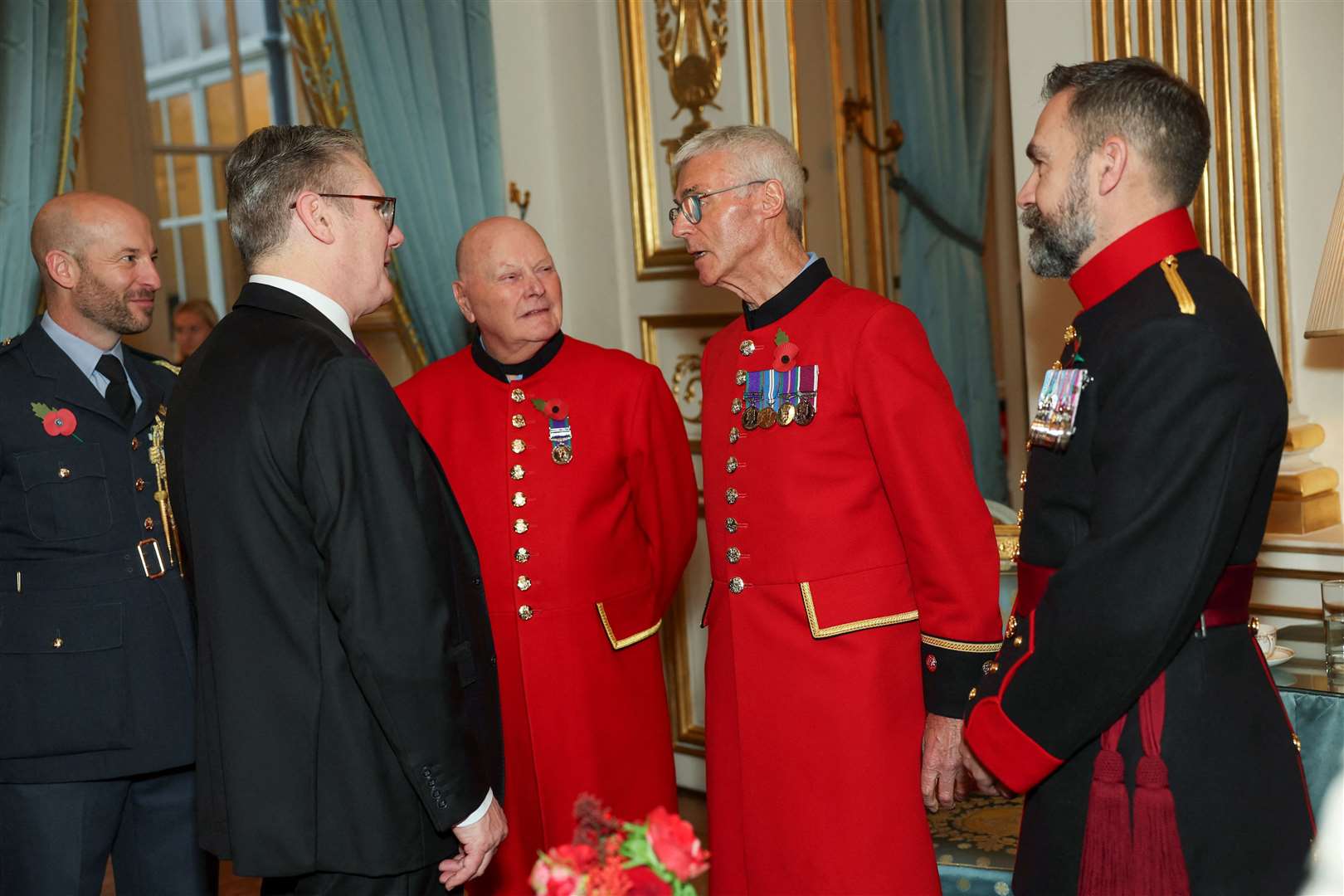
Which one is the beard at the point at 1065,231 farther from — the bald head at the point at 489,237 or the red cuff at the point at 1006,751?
the bald head at the point at 489,237

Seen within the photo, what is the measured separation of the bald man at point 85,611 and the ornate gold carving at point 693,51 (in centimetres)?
171

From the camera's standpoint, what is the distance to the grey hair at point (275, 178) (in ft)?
5.76

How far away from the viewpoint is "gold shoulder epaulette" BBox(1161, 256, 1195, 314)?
1.50 metres

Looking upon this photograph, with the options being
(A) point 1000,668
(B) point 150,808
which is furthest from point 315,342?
(B) point 150,808

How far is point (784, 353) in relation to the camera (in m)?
2.15

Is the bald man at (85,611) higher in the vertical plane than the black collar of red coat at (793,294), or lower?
lower

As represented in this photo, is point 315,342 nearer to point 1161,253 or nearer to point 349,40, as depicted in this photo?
point 1161,253

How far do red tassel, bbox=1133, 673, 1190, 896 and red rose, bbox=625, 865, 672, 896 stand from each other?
73 centimetres

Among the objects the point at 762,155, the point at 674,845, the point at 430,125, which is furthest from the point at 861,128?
the point at 674,845

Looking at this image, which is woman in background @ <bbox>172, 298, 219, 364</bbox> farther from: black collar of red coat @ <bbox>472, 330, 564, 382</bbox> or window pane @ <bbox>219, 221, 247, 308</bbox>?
black collar of red coat @ <bbox>472, 330, 564, 382</bbox>

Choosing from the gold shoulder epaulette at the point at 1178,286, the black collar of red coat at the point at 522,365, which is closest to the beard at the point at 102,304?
the black collar of red coat at the point at 522,365

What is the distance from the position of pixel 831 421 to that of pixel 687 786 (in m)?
2.18

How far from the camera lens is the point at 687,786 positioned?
396 cm

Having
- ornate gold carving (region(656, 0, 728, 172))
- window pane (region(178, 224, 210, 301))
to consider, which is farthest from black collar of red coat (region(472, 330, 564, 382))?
window pane (region(178, 224, 210, 301))
